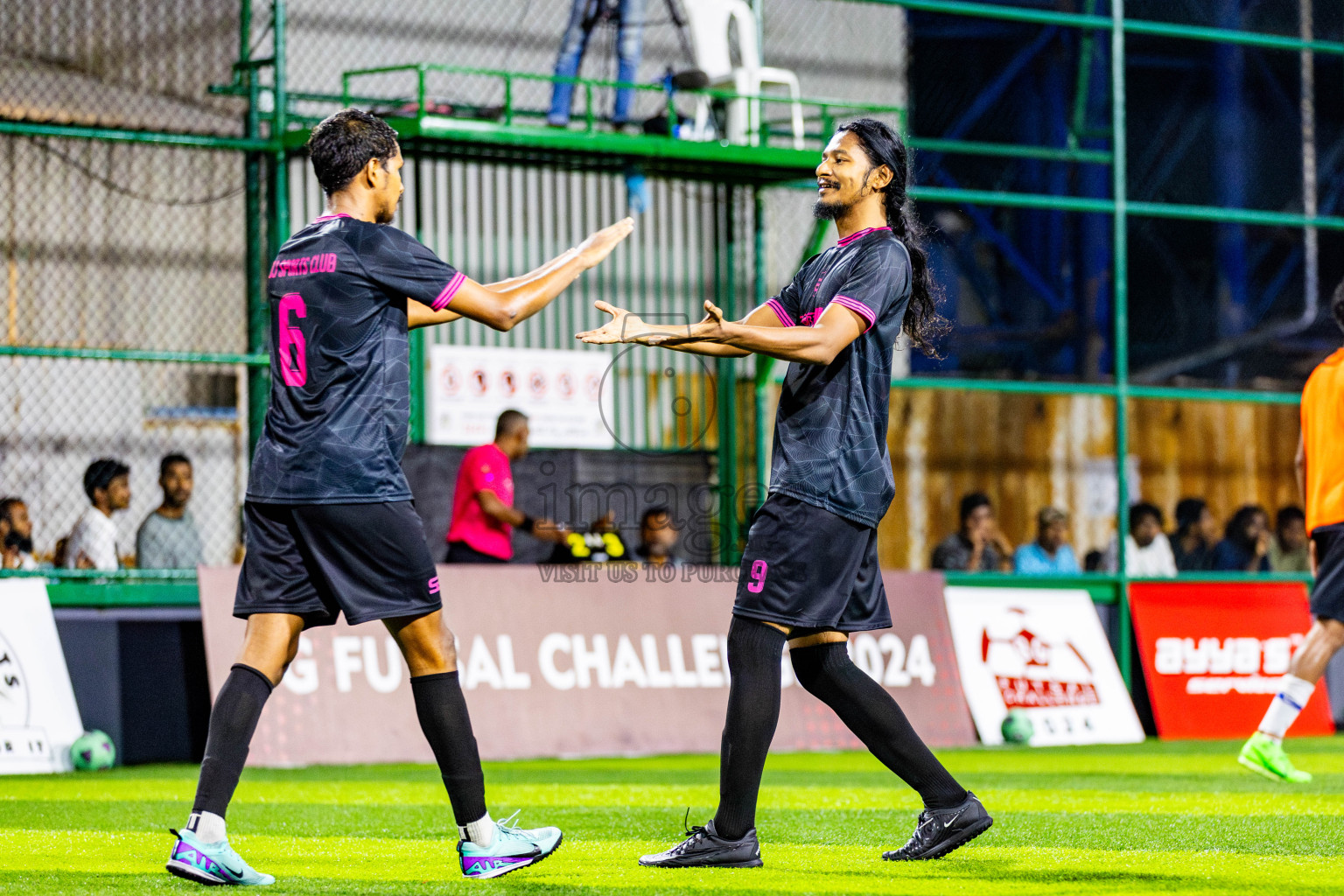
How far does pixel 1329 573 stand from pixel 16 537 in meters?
8.08

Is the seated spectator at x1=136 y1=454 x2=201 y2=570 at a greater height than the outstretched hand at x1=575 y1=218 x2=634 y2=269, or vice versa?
the outstretched hand at x1=575 y1=218 x2=634 y2=269

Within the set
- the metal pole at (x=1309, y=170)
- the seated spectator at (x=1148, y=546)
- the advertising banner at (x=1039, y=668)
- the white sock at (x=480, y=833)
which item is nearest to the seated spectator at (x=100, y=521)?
the advertising banner at (x=1039, y=668)

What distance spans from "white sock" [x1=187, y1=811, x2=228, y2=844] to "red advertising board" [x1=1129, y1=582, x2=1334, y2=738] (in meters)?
9.93

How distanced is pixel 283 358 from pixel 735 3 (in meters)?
9.72

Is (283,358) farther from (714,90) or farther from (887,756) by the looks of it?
(714,90)

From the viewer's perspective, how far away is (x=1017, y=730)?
12.8m

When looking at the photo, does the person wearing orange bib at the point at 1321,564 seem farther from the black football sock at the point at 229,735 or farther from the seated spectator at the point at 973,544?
the seated spectator at the point at 973,544

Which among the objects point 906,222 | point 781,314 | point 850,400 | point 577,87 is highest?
point 577,87

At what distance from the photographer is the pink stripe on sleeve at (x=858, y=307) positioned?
5598 mm

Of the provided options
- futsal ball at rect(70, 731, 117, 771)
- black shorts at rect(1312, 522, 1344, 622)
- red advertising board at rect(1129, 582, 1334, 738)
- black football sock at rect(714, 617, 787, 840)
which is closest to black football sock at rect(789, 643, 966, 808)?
black football sock at rect(714, 617, 787, 840)

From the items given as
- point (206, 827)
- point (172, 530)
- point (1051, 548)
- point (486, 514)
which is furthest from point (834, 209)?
point (1051, 548)

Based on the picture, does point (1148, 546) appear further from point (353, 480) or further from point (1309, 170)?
point (353, 480)

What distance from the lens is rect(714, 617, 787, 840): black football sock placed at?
5.61m

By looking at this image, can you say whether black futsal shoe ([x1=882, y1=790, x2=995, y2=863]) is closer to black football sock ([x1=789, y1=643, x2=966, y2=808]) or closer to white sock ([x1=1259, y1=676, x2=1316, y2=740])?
black football sock ([x1=789, y1=643, x2=966, y2=808])
